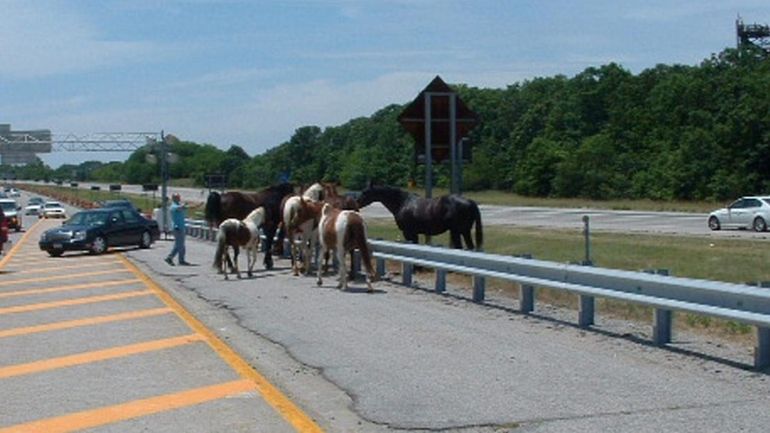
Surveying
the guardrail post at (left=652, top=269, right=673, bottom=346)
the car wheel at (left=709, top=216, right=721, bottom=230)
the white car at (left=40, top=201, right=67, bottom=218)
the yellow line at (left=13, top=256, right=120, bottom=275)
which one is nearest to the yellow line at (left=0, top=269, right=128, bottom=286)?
the yellow line at (left=13, top=256, right=120, bottom=275)

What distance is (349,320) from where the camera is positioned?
52.3ft

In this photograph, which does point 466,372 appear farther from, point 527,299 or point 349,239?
point 349,239

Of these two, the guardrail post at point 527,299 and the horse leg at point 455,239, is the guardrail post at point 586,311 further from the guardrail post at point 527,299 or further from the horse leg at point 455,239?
the horse leg at point 455,239

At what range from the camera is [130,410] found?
10.1 metres

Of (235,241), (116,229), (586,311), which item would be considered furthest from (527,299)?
(116,229)

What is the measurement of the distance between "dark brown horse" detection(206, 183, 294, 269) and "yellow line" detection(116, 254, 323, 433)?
347 inches

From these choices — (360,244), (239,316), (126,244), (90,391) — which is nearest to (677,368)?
(90,391)

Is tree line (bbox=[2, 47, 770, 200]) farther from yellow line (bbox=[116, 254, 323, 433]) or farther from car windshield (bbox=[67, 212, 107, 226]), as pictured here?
yellow line (bbox=[116, 254, 323, 433])

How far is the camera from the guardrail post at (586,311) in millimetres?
14555

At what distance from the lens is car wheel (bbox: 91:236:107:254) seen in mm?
36688

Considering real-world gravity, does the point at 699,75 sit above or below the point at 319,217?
above

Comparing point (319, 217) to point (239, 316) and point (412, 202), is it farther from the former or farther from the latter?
point (239, 316)

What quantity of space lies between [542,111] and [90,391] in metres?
108

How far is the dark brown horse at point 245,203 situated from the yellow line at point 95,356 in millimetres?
12694
